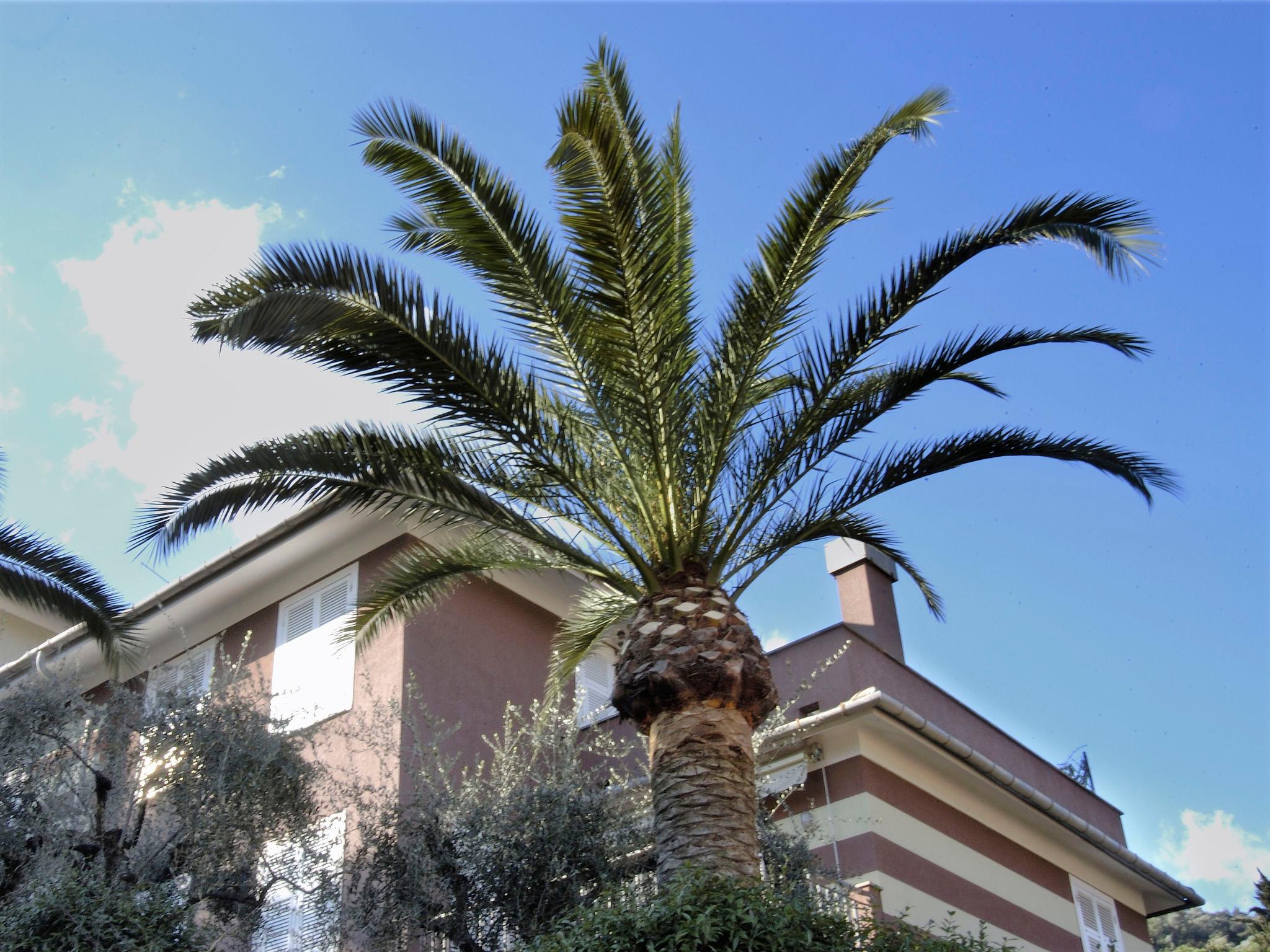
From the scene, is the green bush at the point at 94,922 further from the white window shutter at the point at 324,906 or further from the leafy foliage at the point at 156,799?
the white window shutter at the point at 324,906

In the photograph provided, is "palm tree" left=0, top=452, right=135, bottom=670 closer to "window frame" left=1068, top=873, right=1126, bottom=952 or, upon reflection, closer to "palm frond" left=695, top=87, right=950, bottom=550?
"palm frond" left=695, top=87, right=950, bottom=550

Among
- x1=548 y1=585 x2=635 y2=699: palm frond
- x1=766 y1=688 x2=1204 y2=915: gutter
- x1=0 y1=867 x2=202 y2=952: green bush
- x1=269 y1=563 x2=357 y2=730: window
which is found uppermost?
x1=269 y1=563 x2=357 y2=730: window

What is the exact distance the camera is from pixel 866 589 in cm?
1645

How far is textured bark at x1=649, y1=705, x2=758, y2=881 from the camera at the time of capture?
8695mm

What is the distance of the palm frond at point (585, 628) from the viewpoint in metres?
11.8

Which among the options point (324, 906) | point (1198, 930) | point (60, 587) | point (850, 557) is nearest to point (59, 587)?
point (60, 587)

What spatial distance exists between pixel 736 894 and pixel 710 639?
1.91 m

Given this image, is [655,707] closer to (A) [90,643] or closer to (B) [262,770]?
(B) [262,770]

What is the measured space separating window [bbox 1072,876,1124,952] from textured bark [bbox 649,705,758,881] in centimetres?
804

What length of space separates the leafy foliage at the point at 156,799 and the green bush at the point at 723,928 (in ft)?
11.1

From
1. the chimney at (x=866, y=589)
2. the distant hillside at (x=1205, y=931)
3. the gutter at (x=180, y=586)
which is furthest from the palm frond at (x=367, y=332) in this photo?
the distant hillside at (x=1205, y=931)

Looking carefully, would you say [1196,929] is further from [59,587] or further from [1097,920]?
[59,587]

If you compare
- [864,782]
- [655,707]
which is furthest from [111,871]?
[864,782]

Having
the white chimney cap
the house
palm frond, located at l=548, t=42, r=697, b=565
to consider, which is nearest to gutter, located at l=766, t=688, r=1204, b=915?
the house
